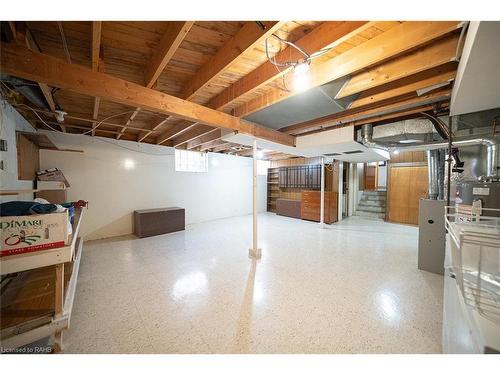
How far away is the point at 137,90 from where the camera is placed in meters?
1.87

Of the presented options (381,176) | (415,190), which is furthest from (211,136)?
(381,176)

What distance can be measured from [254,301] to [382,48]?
8.45 feet

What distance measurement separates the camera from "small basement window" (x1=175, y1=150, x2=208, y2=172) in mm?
5664

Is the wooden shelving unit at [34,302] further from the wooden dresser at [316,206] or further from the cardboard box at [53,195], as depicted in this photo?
the wooden dresser at [316,206]

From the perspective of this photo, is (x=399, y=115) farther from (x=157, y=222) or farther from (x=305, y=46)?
(x=157, y=222)

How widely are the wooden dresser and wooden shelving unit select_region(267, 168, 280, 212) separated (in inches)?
72.3

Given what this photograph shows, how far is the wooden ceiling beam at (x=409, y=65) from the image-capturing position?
143 centimetres

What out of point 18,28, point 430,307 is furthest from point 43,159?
point 430,307

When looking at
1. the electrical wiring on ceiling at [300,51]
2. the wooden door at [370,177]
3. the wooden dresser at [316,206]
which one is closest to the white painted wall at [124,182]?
the wooden dresser at [316,206]

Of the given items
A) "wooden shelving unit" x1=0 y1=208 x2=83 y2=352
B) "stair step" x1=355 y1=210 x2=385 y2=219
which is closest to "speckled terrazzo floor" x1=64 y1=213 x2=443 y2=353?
"wooden shelving unit" x1=0 y1=208 x2=83 y2=352

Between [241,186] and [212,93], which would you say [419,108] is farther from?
[241,186]

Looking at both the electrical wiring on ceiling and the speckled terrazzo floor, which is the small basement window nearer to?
the speckled terrazzo floor

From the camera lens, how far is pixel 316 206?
6.13 m
